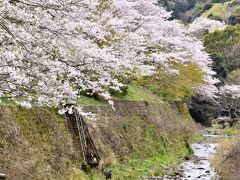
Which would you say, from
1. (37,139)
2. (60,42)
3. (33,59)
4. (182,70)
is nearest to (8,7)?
(33,59)

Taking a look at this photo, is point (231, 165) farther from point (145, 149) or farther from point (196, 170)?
point (145, 149)

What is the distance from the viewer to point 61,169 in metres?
11.8

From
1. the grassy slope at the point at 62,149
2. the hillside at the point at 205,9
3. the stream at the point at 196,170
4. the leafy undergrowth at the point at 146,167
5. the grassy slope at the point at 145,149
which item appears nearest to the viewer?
the grassy slope at the point at 62,149

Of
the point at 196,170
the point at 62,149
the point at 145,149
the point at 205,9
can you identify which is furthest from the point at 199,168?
the point at 205,9

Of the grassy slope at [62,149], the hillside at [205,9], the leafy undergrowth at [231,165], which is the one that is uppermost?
the hillside at [205,9]

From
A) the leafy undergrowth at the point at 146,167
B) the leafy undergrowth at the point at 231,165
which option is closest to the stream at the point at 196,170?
the leafy undergrowth at the point at 231,165

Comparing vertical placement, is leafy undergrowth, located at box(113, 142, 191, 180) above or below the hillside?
below

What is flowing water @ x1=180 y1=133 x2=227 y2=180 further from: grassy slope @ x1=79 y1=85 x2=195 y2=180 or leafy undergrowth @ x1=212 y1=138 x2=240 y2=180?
grassy slope @ x1=79 y1=85 x2=195 y2=180

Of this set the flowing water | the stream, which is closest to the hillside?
the flowing water

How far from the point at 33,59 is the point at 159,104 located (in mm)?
20176

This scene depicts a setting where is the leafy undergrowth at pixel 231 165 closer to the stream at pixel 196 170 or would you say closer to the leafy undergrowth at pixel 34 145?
the stream at pixel 196 170

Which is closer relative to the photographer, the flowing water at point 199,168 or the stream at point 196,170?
the stream at point 196,170

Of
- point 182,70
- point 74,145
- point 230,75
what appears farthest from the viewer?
point 230,75

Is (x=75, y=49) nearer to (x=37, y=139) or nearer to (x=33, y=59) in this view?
(x=33, y=59)
